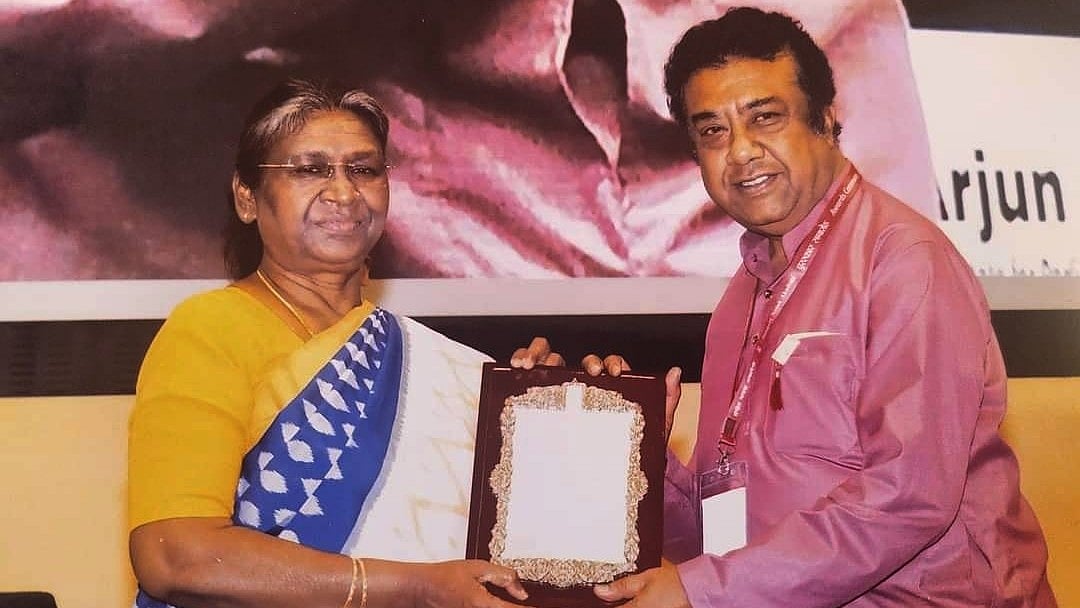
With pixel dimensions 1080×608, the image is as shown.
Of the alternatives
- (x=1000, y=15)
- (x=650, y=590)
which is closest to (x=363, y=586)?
(x=650, y=590)

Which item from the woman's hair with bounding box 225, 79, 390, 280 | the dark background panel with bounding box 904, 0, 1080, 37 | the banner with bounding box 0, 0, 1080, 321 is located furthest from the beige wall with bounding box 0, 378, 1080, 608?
the dark background panel with bounding box 904, 0, 1080, 37

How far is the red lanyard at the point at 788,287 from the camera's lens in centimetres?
179

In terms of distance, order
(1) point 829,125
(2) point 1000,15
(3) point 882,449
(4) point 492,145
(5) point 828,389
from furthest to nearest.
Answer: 1. (2) point 1000,15
2. (4) point 492,145
3. (1) point 829,125
4. (5) point 828,389
5. (3) point 882,449

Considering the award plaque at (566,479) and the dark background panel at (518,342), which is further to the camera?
the dark background panel at (518,342)

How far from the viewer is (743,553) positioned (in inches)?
62.6

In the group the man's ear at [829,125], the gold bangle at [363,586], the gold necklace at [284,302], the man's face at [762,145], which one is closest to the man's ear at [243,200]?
the gold necklace at [284,302]

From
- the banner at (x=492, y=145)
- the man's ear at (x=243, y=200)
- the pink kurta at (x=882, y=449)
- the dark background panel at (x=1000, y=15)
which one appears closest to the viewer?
the pink kurta at (x=882, y=449)

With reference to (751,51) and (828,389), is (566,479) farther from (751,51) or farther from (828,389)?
(751,51)

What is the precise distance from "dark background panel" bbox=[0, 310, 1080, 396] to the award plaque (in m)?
0.23

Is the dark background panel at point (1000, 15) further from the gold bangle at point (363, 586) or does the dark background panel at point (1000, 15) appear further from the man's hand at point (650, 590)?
the gold bangle at point (363, 586)

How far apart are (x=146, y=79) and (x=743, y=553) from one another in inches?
57.9

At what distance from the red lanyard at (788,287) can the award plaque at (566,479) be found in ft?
0.44

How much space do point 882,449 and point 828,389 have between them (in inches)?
6.0

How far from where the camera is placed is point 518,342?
2.00 m
